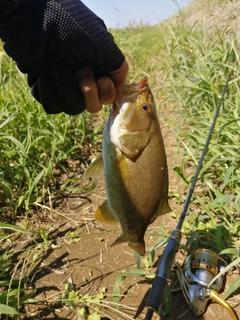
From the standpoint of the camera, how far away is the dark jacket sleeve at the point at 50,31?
4.15ft

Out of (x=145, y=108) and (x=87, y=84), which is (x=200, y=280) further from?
(x=87, y=84)

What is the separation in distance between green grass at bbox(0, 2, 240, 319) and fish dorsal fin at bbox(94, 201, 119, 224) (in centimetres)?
48

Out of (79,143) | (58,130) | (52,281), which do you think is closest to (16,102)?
(58,130)

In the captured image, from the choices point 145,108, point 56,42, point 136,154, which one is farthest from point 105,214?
point 56,42

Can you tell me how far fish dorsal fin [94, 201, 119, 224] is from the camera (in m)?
1.70

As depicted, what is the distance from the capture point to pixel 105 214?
67.3 inches

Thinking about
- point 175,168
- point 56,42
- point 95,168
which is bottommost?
point 175,168

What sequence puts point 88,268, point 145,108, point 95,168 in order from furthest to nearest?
point 88,268, point 95,168, point 145,108

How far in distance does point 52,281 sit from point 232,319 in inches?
44.4

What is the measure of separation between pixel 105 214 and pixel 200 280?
0.69 meters

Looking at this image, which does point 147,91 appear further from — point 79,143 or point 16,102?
point 79,143

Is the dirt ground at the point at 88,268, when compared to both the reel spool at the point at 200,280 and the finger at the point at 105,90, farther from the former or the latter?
the finger at the point at 105,90

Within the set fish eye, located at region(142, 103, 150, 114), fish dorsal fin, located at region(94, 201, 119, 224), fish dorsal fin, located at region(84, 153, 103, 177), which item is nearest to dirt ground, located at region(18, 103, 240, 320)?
fish dorsal fin, located at region(94, 201, 119, 224)

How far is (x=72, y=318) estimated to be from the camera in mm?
1928
